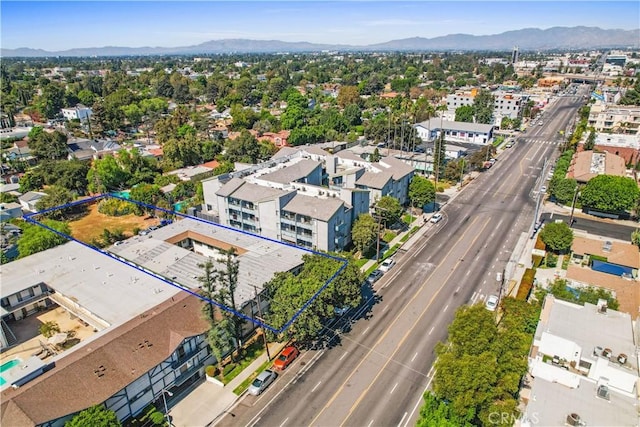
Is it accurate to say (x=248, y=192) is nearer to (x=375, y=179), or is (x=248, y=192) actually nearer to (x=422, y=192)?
(x=375, y=179)

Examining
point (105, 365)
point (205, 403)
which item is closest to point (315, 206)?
point (205, 403)

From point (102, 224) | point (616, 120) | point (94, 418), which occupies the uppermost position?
point (616, 120)

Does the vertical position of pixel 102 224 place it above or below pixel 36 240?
below

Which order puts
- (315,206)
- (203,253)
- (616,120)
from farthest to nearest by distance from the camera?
(616,120) → (203,253) → (315,206)

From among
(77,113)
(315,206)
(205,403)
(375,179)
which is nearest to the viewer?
(205,403)

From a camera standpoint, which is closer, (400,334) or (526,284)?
(400,334)
